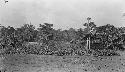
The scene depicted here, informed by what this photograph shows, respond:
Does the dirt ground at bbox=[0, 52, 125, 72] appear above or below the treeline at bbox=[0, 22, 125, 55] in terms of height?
below

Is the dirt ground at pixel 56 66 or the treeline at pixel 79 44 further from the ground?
the treeline at pixel 79 44

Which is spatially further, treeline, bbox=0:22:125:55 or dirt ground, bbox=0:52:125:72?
treeline, bbox=0:22:125:55

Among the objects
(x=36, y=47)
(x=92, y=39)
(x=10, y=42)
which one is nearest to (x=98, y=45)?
(x=92, y=39)

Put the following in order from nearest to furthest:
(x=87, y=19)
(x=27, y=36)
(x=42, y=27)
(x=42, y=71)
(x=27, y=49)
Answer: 1. (x=42, y=71)
2. (x=27, y=49)
3. (x=87, y=19)
4. (x=27, y=36)
5. (x=42, y=27)

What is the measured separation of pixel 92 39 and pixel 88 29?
12.0ft

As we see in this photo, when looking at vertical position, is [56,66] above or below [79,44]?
below

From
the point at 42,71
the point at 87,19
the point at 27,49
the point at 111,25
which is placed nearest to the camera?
the point at 42,71

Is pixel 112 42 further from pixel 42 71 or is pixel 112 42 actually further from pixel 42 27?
pixel 42 71

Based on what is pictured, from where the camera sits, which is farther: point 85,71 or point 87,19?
point 87,19

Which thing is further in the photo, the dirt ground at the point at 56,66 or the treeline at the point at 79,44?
the treeline at the point at 79,44

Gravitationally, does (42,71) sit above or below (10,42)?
below

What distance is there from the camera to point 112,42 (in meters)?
76.0

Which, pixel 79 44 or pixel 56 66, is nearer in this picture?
pixel 56 66

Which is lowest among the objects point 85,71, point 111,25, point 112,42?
point 85,71
